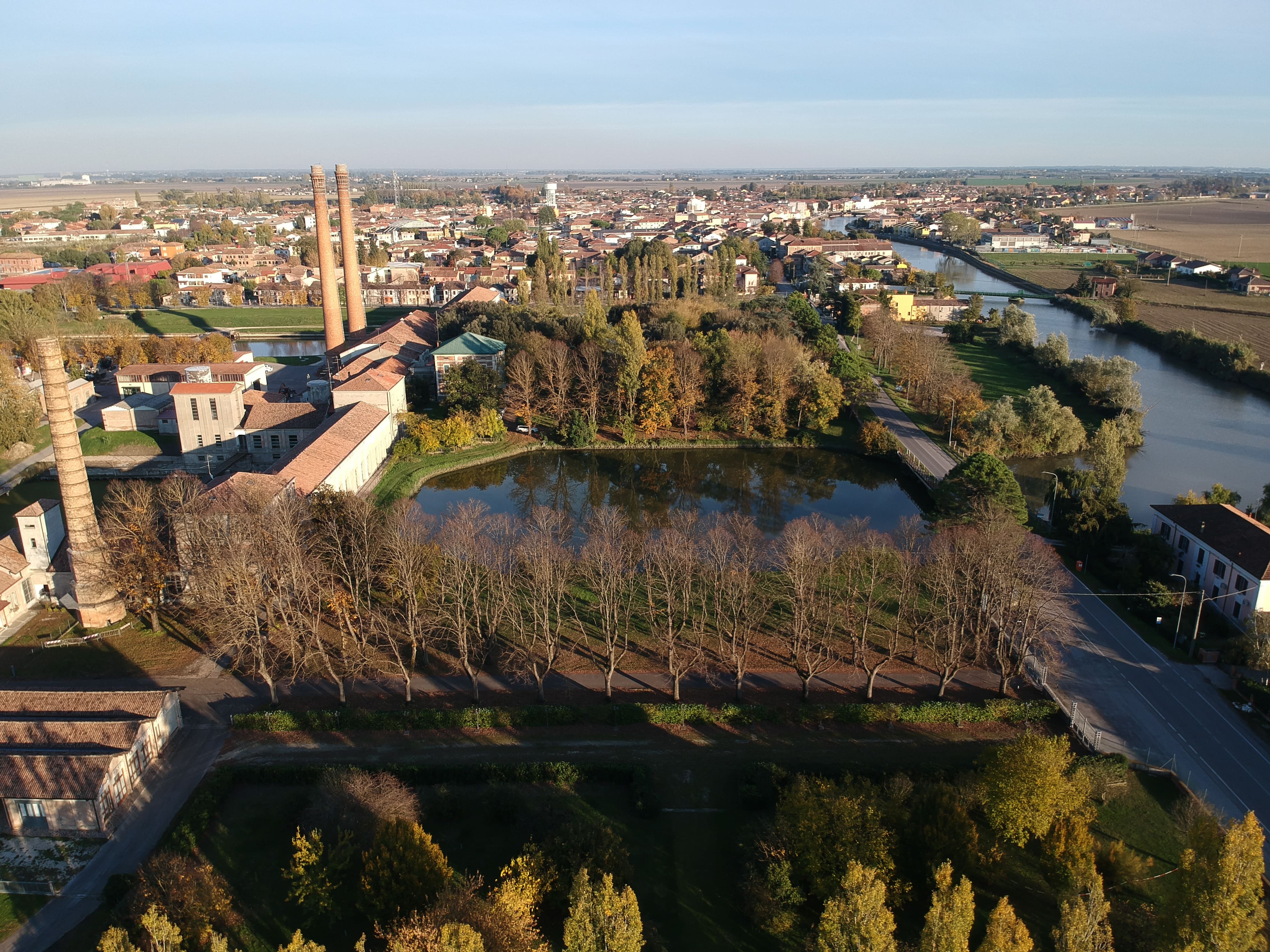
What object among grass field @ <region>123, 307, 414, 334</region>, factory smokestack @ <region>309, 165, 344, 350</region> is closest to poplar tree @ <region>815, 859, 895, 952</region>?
factory smokestack @ <region>309, 165, 344, 350</region>

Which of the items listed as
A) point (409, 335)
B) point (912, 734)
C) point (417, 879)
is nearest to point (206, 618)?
point (417, 879)

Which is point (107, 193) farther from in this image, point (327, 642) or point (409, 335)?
point (327, 642)

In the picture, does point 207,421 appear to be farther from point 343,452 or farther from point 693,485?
point 693,485

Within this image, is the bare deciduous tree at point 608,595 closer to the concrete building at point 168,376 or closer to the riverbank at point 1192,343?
the concrete building at point 168,376

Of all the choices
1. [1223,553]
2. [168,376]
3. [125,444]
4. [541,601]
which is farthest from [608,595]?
[168,376]

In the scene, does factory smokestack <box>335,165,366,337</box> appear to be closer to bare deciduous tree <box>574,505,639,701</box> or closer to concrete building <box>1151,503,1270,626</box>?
bare deciduous tree <box>574,505,639,701</box>

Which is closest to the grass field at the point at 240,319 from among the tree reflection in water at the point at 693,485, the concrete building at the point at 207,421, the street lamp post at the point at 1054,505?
the concrete building at the point at 207,421
